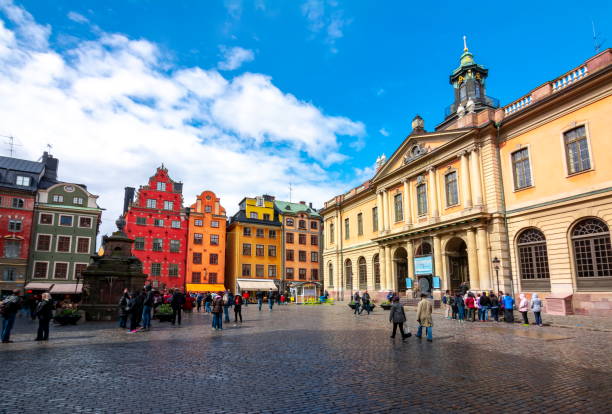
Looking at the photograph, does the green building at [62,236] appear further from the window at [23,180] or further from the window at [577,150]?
the window at [577,150]

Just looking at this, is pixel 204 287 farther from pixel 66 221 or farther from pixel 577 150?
pixel 577 150

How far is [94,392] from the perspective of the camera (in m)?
6.65

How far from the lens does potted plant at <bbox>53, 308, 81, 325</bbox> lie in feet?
61.3

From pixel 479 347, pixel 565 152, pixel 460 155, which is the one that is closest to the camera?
pixel 479 347

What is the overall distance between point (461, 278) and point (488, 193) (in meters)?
7.49

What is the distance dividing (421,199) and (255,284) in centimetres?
2947

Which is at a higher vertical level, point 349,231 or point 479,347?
point 349,231

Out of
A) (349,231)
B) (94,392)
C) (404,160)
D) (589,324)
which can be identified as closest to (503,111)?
(404,160)

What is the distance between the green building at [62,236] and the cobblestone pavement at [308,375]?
36.1m

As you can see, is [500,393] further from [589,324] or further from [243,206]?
[243,206]

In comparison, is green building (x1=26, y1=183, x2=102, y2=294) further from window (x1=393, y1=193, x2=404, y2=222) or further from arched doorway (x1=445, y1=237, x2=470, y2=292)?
arched doorway (x1=445, y1=237, x2=470, y2=292)

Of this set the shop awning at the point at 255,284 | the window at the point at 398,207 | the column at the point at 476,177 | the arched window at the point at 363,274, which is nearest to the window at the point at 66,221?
the shop awning at the point at 255,284

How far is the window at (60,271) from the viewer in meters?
44.0

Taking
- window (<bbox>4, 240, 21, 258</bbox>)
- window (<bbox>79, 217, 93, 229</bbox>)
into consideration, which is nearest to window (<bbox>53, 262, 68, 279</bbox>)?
window (<bbox>4, 240, 21, 258</bbox>)
